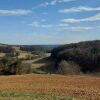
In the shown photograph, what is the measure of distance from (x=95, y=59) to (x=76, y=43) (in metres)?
23.5

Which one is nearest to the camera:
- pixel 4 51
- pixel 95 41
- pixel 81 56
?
pixel 81 56

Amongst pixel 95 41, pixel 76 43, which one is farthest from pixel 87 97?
pixel 76 43

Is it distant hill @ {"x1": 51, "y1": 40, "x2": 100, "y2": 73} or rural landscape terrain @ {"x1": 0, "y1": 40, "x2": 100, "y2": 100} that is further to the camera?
distant hill @ {"x1": 51, "y1": 40, "x2": 100, "y2": 73}

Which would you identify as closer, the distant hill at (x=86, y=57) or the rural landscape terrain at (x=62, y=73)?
the rural landscape terrain at (x=62, y=73)

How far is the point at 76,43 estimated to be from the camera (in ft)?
306

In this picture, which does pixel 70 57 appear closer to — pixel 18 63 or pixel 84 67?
pixel 84 67

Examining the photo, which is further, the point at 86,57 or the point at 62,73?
the point at 86,57

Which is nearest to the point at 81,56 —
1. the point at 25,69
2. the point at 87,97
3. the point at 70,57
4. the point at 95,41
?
the point at 70,57

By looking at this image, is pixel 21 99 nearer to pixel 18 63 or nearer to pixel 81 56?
pixel 18 63

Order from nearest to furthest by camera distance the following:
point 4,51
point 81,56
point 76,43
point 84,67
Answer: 1. point 84,67
2. point 81,56
3. point 76,43
4. point 4,51

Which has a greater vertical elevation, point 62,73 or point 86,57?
point 86,57

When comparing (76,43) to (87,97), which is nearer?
(87,97)

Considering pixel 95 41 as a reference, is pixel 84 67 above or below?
below

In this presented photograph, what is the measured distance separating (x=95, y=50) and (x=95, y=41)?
11.7 m
